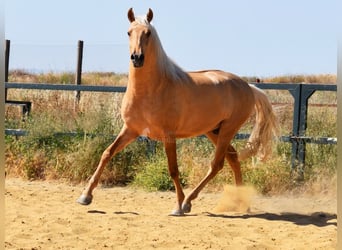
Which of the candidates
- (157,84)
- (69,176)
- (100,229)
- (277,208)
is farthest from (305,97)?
(100,229)

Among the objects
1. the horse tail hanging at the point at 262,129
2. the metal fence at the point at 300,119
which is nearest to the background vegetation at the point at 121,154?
the metal fence at the point at 300,119

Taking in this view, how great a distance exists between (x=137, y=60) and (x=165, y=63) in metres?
0.66

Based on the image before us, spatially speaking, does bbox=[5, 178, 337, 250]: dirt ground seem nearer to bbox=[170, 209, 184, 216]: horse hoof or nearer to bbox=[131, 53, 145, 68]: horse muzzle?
bbox=[170, 209, 184, 216]: horse hoof

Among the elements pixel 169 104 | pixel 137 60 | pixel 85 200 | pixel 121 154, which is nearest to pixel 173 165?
pixel 169 104

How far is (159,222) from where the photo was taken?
5602 mm

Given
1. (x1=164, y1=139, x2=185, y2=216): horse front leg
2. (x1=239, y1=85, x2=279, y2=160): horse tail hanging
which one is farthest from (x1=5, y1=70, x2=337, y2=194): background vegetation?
(x1=164, y1=139, x2=185, y2=216): horse front leg

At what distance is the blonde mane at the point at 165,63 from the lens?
6180 millimetres

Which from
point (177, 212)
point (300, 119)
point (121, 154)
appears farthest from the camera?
point (121, 154)

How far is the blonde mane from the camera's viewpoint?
6.18 metres

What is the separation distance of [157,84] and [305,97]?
9.50ft

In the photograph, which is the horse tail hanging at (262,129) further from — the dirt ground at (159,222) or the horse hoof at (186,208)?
the horse hoof at (186,208)

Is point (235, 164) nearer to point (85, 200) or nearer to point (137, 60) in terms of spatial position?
point (85, 200)

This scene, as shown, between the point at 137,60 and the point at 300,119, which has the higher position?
the point at 137,60

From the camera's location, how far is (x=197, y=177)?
8.20 meters
